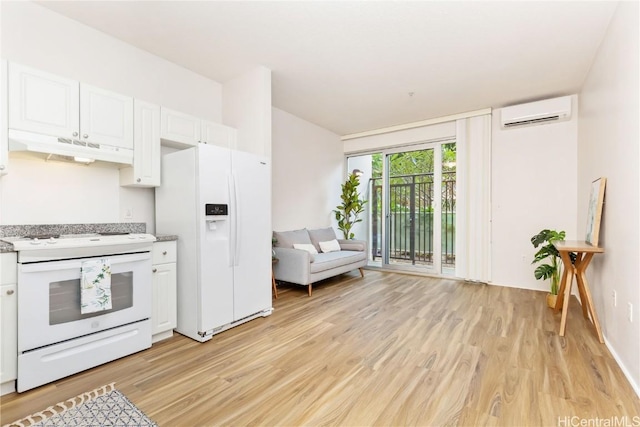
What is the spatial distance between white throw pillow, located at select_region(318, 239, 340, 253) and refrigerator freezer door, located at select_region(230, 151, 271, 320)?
1.79m

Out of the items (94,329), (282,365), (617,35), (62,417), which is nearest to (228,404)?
(282,365)

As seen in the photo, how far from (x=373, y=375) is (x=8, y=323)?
2.32 meters

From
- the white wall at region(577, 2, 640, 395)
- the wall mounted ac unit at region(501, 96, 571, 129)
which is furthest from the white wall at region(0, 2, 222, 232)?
the wall mounted ac unit at region(501, 96, 571, 129)

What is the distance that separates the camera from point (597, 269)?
9.34 feet

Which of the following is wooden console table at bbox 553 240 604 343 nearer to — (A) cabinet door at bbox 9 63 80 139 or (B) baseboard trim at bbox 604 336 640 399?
(B) baseboard trim at bbox 604 336 640 399

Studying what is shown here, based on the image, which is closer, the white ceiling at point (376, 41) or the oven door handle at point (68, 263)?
the oven door handle at point (68, 263)

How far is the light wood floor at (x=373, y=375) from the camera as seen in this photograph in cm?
163

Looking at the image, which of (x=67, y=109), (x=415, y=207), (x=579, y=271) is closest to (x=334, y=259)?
(x=415, y=207)

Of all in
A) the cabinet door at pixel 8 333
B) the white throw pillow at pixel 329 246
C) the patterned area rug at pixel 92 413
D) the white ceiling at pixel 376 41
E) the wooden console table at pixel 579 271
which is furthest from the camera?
the white throw pillow at pixel 329 246

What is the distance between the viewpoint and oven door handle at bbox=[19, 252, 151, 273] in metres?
1.84

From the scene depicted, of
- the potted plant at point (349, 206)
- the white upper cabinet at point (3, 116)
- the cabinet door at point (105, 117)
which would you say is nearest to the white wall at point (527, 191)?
the potted plant at point (349, 206)

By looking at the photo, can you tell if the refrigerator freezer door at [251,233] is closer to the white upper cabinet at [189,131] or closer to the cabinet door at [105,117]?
the white upper cabinet at [189,131]

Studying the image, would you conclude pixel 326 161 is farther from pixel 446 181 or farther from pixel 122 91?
pixel 122 91

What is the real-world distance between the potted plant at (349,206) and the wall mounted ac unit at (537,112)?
101 inches
